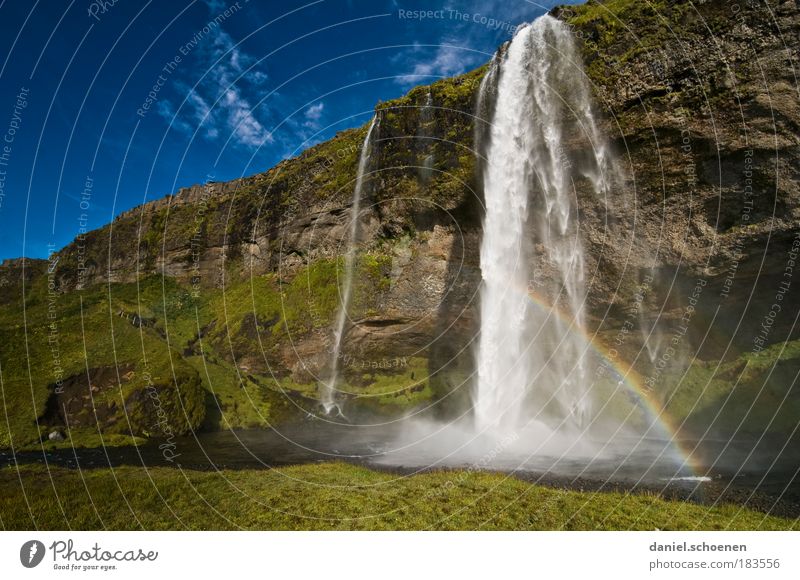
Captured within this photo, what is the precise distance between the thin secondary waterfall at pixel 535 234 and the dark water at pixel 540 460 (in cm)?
609

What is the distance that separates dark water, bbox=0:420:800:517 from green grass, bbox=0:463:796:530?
1803 millimetres

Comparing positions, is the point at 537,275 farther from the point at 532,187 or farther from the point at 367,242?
the point at 367,242

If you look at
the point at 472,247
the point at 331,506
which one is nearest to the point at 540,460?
the point at 331,506

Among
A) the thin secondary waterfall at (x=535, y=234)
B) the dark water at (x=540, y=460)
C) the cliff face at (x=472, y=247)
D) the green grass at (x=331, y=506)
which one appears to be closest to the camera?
the green grass at (x=331, y=506)

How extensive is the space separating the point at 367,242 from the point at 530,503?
27857mm

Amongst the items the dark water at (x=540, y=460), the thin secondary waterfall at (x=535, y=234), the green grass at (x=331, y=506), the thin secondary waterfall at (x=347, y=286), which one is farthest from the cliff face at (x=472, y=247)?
the green grass at (x=331, y=506)

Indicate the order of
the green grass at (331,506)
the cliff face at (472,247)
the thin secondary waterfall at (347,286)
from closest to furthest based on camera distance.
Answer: the green grass at (331,506) → the cliff face at (472,247) → the thin secondary waterfall at (347,286)

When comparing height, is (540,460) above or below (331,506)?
below

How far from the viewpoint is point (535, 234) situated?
92.4 ft

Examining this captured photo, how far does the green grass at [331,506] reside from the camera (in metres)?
9.85

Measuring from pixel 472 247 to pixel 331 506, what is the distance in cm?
2397

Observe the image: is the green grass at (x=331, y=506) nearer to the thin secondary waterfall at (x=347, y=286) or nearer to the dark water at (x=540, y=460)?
the dark water at (x=540, y=460)

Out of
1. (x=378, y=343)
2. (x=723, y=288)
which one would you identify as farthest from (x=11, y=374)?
(x=723, y=288)

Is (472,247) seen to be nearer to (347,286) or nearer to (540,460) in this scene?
(347,286)
